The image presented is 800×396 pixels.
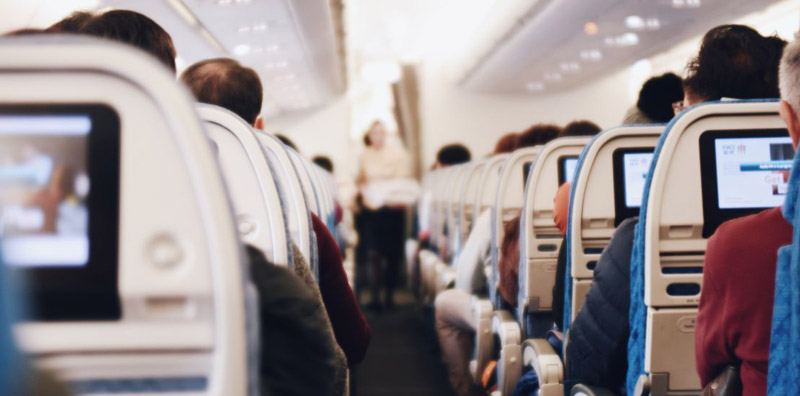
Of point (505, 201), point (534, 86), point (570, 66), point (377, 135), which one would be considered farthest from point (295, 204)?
point (534, 86)

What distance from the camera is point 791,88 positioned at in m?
1.56

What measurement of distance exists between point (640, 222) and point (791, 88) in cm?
69

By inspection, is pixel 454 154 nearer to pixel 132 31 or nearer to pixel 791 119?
pixel 132 31

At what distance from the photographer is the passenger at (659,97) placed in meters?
3.39

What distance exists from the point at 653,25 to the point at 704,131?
6482 millimetres

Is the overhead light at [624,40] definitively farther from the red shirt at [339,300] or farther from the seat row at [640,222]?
the red shirt at [339,300]

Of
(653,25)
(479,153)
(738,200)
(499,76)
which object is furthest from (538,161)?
(479,153)

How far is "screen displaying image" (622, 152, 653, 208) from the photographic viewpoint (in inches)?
111

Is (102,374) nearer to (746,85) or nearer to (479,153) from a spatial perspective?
(746,85)

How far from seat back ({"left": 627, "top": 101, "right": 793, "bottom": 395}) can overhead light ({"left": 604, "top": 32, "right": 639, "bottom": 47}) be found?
6.81 metres

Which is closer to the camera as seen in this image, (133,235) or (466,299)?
(133,235)

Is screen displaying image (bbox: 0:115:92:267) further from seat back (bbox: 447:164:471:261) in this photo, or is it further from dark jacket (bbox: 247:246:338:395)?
seat back (bbox: 447:164:471:261)

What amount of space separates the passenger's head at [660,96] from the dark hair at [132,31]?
6.70 feet

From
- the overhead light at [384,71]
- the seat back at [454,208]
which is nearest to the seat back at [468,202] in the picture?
the seat back at [454,208]
